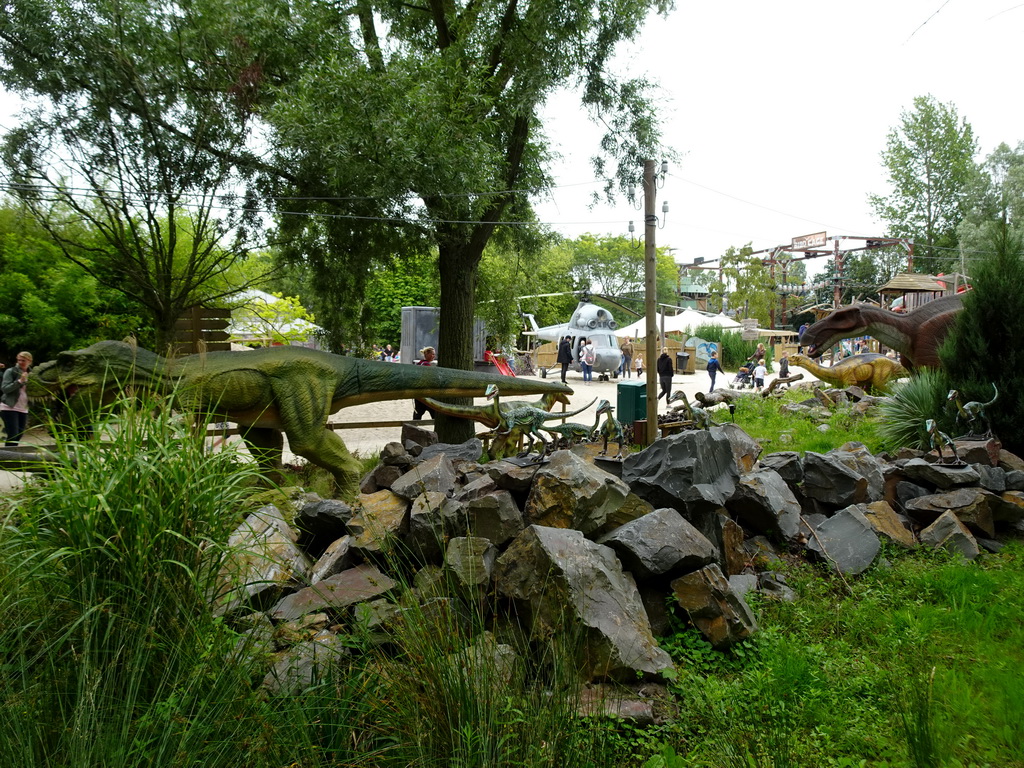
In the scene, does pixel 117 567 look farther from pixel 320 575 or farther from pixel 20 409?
pixel 20 409

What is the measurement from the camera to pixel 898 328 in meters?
11.0

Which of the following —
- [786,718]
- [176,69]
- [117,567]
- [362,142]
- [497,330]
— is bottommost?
[786,718]

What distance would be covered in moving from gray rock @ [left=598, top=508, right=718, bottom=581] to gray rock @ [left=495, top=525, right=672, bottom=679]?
0.45 feet

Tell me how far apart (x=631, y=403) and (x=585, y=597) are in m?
5.77

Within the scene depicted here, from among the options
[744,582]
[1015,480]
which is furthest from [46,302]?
[1015,480]

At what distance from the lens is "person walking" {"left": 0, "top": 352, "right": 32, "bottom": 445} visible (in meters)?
7.46

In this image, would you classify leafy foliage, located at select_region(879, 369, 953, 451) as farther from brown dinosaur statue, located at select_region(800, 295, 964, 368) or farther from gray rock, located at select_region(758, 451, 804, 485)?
brown dinosaur statue, located at select_region(800, 295, 964, 368)

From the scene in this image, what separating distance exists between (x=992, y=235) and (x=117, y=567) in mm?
8695

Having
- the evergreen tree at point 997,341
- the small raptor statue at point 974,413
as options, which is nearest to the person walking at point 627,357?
the evergreen tree at point 997,341

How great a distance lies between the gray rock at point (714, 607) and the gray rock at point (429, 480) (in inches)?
61.4

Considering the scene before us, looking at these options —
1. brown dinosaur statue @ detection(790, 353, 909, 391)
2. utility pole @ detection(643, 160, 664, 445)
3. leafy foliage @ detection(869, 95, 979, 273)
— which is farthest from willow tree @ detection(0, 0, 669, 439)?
leafy foliage @ detection(869, 95, 979, 273)

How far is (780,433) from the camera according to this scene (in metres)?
9.05

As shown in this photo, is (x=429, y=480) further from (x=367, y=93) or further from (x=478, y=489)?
(x=367, y=93)

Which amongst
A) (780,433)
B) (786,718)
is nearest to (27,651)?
(786,718)
